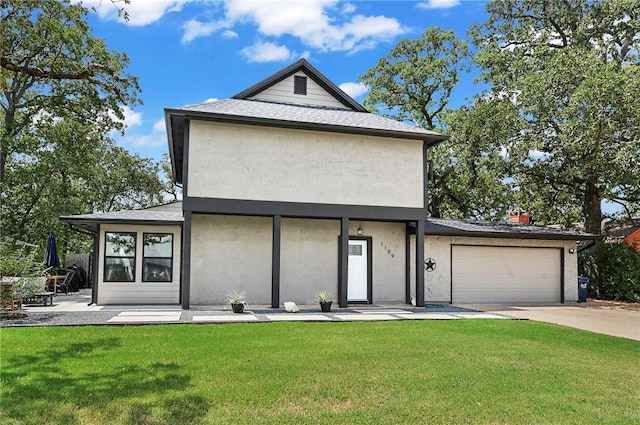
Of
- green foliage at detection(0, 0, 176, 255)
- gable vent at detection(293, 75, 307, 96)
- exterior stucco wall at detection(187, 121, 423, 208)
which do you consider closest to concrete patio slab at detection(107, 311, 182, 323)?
exterior stucco wall at detection(187, 121, 423, 208)

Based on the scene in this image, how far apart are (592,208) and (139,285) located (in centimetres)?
1939

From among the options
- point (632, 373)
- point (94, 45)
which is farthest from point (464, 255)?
point (94, 45)

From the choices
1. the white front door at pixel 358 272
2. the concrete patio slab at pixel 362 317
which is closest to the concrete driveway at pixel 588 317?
the concrete patio slab at pixel 362 317

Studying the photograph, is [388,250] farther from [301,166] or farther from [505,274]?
[505,274]

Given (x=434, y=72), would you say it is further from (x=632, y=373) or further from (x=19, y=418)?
(x=19, y=418)

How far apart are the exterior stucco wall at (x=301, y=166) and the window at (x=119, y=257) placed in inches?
114

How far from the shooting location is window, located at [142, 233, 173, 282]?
1482 cm

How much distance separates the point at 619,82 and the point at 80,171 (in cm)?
2240

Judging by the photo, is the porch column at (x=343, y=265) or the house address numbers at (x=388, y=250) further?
the house address numbers at (x=388, y=250)

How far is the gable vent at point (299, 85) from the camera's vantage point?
56.4 ft

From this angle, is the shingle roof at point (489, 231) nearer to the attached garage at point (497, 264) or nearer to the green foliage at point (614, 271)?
the attached garage at point (497, 264)

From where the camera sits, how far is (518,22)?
2448 centimetres

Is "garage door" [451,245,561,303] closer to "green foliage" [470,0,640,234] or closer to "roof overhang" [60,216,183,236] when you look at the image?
"green foliage" [470,0,640,234]

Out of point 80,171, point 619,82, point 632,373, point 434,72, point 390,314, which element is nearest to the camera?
point 632,373
